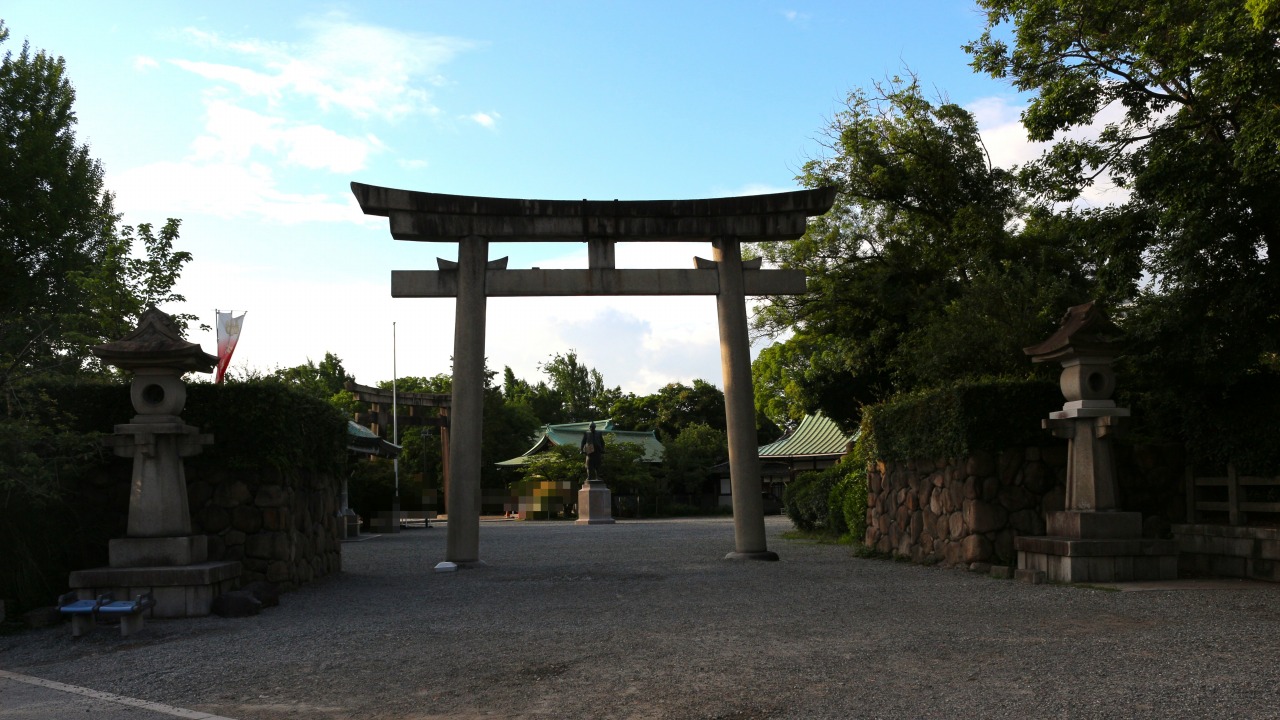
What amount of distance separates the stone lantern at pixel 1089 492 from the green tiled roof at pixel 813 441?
23.7m

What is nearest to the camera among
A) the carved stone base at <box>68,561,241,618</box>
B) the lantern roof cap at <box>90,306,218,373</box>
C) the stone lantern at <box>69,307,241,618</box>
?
the carved stone base at <box>68,561,241,618</box>

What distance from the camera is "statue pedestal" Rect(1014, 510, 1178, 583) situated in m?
10.1

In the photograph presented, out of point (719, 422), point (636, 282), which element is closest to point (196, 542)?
point (636, 282)

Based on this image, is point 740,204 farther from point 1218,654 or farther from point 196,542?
point 1218,654

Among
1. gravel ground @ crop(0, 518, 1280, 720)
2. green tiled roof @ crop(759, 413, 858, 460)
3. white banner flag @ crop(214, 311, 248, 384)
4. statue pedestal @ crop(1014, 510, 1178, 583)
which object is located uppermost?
white banner flag @ crop(214, 311, 248, 384)

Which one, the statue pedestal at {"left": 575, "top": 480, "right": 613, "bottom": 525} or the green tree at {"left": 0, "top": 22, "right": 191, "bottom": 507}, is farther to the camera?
the statue pedestal at {"left": 575, "top": 480, "right": 613, "bottom": 525}

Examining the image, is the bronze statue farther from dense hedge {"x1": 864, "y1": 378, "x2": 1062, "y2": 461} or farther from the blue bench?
the blue bench

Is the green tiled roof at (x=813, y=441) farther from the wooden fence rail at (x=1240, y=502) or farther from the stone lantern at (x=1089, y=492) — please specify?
the stone lantern at (x=1089, y=492)

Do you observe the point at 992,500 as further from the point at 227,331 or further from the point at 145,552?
the point at 227,331

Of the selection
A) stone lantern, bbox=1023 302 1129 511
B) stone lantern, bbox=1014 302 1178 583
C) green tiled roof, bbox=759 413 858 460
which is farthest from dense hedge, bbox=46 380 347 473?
green tiled roof, bbox=759 413 858 460

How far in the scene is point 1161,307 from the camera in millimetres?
11094

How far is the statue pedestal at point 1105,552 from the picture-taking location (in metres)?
10.1

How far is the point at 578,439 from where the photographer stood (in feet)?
149

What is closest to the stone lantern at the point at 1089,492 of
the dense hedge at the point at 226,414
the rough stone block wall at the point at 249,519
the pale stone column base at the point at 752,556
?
the pale stone column base at the point at 752,556
